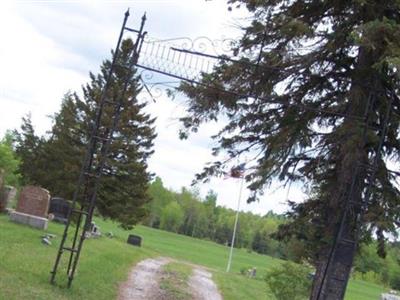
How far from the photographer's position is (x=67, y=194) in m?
36.5

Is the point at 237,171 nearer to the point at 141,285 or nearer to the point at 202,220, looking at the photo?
the point at 141,285

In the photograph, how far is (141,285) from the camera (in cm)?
1664

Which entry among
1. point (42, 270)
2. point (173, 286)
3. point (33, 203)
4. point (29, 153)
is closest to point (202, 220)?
point (29, 153)

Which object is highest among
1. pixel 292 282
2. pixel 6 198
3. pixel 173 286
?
pixel 6 198

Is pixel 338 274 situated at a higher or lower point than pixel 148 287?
higher

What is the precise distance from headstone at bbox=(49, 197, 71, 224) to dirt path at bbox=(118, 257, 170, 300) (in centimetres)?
779

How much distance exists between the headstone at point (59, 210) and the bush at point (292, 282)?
16761mm

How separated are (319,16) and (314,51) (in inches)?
36.8

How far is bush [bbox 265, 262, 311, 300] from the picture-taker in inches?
542

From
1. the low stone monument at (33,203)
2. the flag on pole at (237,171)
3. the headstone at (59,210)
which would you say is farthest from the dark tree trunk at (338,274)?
the headstone at (59,210)

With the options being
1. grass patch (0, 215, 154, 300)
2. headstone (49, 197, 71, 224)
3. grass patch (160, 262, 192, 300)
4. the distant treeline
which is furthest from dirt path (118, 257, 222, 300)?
the distant treeline

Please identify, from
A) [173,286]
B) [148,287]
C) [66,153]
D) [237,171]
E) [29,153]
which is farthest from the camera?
[29,153]

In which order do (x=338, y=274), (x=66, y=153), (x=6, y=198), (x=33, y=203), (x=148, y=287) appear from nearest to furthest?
(x=338, y=274) → (x=148, y=287) → (x=33, y=203) → (x=6, y=198) → (x=66, y=153)

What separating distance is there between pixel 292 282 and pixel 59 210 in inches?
702
